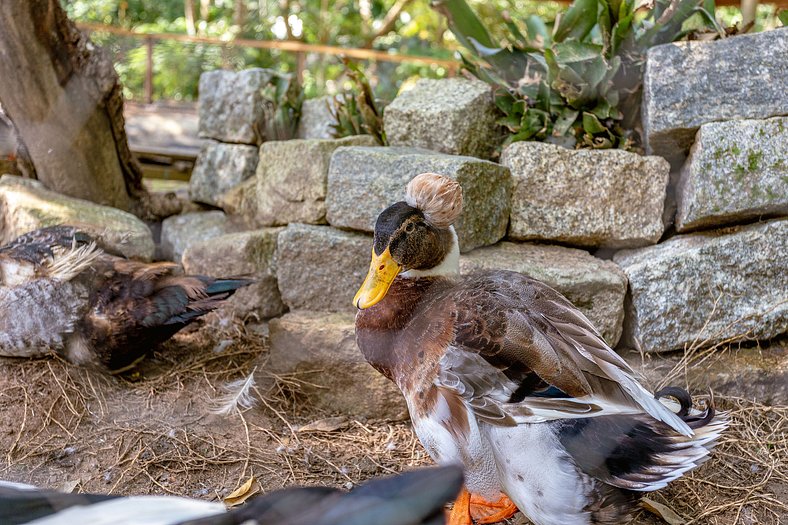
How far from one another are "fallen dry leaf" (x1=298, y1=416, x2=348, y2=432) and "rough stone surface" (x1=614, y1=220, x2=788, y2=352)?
1.15m

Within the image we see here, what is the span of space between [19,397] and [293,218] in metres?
1.29

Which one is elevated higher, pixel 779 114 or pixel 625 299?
pixel 779 114

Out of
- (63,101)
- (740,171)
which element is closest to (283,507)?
(740,171)

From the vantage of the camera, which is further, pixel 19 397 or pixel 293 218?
pixel 293 218

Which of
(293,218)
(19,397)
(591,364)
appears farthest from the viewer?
(293,218)

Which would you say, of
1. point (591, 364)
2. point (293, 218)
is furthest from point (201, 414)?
point (591, 364)

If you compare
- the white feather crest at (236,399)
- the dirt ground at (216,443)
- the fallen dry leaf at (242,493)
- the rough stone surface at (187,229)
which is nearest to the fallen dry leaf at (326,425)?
the dirt ground at (216,443)

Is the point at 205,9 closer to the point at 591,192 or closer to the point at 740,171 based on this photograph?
the point at 591,192

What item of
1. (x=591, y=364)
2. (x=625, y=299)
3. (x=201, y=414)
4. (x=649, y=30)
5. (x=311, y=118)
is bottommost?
(x=201, y=414)

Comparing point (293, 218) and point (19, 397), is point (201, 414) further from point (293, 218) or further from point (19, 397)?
point (293, 218)

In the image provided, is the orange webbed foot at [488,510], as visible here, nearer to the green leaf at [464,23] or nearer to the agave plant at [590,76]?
the agave plant at [590,76]

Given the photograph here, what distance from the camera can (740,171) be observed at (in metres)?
2.59

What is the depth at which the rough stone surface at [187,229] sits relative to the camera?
12.7ft

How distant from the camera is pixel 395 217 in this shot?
2.08 metres
